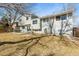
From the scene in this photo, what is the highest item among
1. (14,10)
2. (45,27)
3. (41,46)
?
(14,10)

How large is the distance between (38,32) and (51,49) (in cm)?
22

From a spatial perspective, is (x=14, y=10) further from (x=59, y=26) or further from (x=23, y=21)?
(x=59, y=26)

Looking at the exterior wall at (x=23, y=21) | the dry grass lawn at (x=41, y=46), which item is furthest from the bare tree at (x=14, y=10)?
the dry grass lawn at (x=41, y=46)

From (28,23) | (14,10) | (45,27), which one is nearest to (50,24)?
(45,27)

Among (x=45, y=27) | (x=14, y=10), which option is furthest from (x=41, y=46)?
(x=14, y=10)

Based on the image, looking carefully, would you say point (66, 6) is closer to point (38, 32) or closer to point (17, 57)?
point (38, 32)

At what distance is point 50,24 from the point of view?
1.82 metres

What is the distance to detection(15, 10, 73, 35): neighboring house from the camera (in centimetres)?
181

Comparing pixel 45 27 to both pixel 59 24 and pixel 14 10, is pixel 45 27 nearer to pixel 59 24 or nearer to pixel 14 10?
pixel 59 24

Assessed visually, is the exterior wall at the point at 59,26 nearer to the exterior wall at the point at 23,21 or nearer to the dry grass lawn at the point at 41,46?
the dry grass lawn at the point at 41,46

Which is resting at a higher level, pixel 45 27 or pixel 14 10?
pixel 14 10

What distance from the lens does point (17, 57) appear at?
1.78 m

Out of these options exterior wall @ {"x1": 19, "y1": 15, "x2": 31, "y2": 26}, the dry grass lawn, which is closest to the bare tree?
exterior wall @ {"x1": 19, "y1": 15, "x2": 31, "y2": 26}

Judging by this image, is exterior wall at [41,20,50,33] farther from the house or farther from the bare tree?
the bare tree
